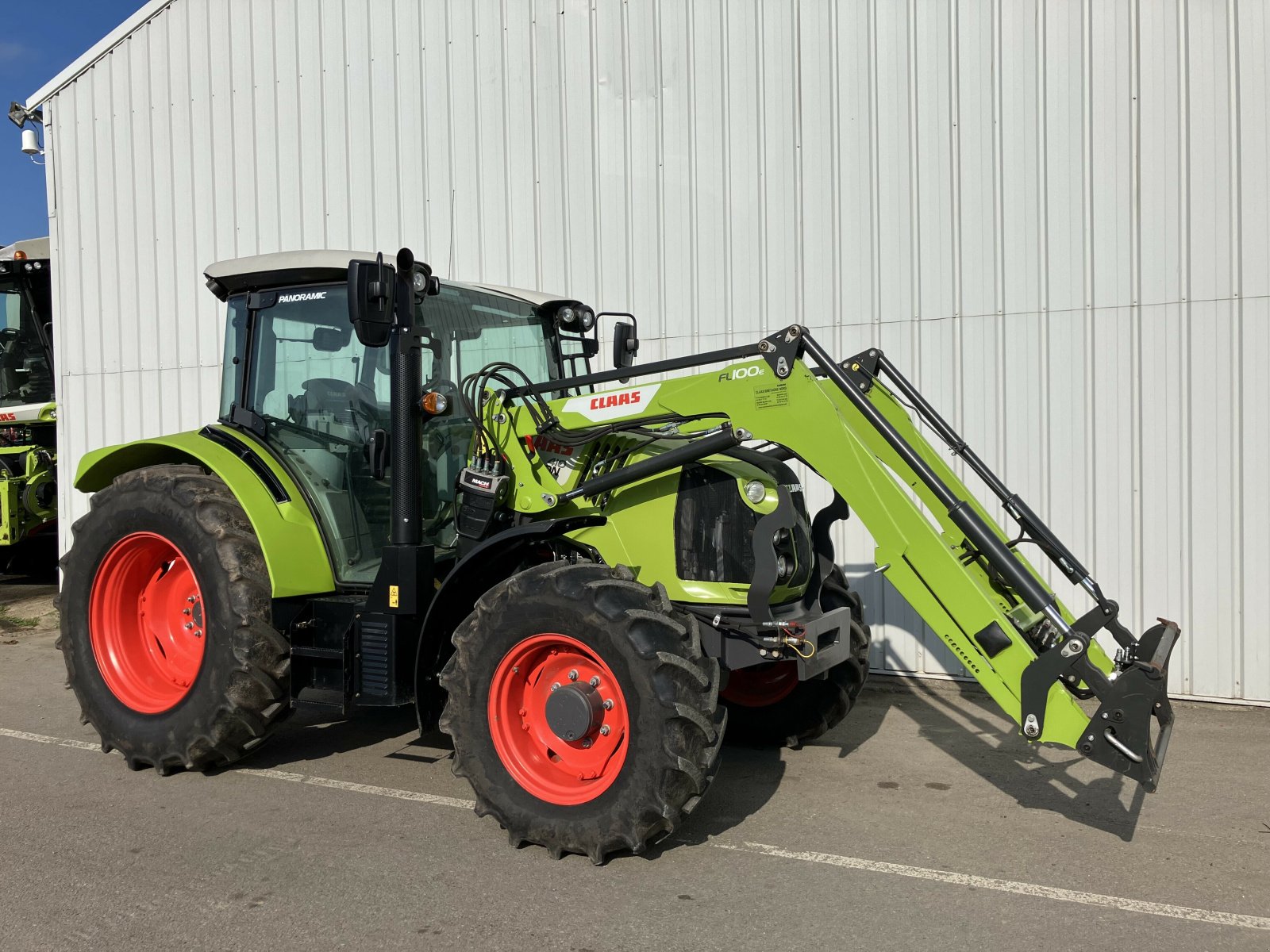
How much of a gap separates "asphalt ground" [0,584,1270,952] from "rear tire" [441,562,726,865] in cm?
20

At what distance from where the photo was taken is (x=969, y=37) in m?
7.25

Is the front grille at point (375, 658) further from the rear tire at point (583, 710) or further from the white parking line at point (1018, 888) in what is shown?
the white parking line at point (1018, 888)

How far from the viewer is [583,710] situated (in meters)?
4.22

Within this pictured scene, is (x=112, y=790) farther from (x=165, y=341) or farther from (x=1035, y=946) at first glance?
(x=165, y=341)

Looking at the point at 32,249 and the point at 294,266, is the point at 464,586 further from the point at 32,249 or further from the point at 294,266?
the point at 32,249

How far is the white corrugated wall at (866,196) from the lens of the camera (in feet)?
22.4

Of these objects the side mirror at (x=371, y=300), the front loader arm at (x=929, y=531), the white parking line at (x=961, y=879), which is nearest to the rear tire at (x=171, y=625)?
the white parking line at (x=961, y=879)

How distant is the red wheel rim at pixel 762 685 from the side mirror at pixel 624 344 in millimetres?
1756

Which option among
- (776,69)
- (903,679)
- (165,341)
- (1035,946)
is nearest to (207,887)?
(1035,946)

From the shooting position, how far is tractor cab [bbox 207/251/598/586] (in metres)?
5.19

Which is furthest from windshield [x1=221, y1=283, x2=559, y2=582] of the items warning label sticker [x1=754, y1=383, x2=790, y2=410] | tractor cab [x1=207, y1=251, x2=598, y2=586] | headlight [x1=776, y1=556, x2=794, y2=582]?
headlight [x1=776, y1=556, x2=794, y2=582]

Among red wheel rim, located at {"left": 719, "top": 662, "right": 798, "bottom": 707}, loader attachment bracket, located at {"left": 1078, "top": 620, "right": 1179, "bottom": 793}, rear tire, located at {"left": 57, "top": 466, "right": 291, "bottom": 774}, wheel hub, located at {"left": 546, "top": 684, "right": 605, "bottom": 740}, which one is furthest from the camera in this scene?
red wheel rim, located at {"left": 719, "top": 662, "right": 798, "bottom": 707}

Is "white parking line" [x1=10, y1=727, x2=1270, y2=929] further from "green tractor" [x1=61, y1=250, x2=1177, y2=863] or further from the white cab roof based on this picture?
the white cab roof

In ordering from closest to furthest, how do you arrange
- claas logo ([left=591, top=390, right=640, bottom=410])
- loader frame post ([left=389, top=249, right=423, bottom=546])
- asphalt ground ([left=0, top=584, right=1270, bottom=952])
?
asphalt ground ([left=0, top=584, right=1270, bottom=952]) < claas logo ([left=591, top=390, right=640, bottom=410]) < loader frame post ([left=389, top=249, right=423, bottom=546])
